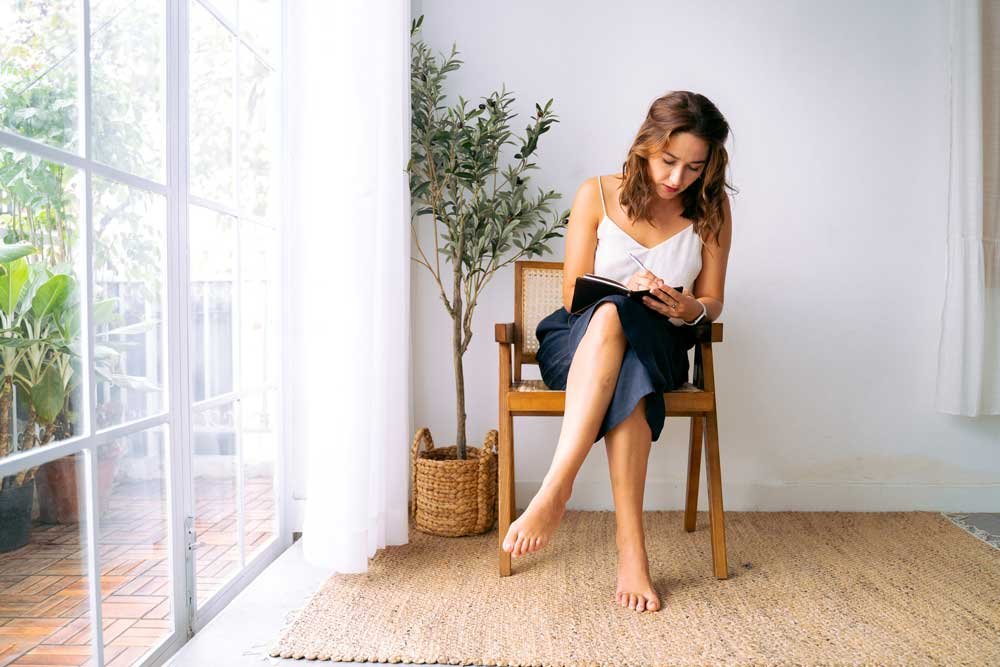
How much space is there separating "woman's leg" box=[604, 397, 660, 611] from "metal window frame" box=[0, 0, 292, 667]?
913mm

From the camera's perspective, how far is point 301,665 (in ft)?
4.32

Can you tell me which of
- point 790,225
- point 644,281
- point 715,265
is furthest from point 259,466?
point 790,225

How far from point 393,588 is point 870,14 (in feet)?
7.76

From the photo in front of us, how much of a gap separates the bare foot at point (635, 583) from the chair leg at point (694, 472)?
1.67ft

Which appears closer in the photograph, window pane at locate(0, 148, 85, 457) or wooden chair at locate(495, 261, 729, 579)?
window pane at locate(0, 148, 85, 457)

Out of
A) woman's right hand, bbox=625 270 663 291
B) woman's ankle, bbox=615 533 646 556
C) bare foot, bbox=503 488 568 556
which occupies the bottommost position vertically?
woman's ankle, bbox=615 533 646 556

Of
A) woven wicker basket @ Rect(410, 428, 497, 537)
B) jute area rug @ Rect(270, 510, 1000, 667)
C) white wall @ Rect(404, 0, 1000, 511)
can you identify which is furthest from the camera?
white wall @ Rect(404, 0, 1000, 511)

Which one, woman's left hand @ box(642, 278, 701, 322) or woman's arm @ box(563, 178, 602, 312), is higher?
woman's arm @ box(563, 178, 602, 312)

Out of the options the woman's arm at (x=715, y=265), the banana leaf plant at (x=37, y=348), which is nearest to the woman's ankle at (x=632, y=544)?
the woman's arm at (x=715, y=265)

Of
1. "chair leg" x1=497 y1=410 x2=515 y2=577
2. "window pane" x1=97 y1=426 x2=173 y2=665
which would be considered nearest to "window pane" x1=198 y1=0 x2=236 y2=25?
"window pane" x1=97 y1=426 x2=173 y2=665

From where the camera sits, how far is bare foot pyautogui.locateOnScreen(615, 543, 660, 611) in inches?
61.4

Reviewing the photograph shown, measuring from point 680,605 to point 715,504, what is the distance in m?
0.30

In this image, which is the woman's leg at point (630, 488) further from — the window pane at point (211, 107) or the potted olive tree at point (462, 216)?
the window pane at point (211, 107)

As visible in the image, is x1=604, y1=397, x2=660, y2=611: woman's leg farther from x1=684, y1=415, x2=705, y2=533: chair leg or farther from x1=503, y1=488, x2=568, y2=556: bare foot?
x1=684, y1=415, x2=705, y2=533: chair leg
